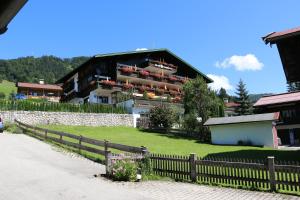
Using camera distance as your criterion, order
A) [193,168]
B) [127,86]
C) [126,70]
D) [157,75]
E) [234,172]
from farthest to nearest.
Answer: [157,75], [126,70], [127,86], [193,168], [234,172]

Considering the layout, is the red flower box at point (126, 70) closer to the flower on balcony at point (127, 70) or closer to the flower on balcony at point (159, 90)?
the flower on balcony at point (127, 70)

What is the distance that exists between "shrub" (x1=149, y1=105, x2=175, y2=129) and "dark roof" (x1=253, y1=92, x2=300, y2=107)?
15.5m

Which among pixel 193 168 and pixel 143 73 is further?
pixel 143 73

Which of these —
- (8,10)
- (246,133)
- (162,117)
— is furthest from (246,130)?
(8,10)

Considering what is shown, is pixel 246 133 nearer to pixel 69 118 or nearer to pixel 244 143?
pixel 244 143

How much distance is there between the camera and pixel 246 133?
119 ft

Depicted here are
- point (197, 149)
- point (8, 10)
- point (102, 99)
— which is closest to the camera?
point (8, 10)

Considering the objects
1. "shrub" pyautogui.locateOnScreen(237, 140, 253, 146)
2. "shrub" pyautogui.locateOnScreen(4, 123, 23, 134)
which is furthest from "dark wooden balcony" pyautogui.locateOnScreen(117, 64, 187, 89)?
"shrub" pyautogui.locateOnScreen(237, 140, 253, 146)

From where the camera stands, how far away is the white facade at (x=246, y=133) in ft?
113

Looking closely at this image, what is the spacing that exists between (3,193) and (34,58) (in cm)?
13533

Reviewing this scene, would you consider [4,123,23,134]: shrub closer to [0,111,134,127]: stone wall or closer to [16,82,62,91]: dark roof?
[0,111,134,127]: stone wall

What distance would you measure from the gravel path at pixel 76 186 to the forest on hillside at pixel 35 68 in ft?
327

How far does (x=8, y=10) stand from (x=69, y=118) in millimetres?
40852

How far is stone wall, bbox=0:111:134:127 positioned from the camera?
39031 mm
